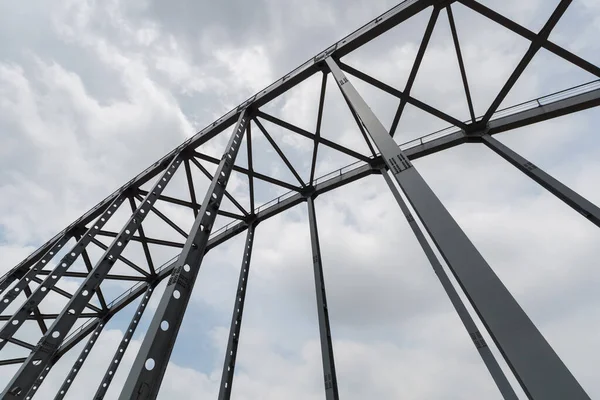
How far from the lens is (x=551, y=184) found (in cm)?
715

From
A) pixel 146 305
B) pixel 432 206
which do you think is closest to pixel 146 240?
pixel 146 305

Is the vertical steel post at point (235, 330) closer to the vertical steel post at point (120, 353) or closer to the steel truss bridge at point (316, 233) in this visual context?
→ the steel truss bridge at point (316, 233)

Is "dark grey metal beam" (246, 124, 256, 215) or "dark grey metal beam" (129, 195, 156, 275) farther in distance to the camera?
"dark grey metal beam" (129, 195, 156, 275)

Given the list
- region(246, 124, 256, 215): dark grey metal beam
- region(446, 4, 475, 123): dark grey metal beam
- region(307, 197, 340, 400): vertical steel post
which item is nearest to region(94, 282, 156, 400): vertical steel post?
region(246, 124, 256, 215): dark grey metal beam

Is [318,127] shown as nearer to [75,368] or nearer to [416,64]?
[416,64]

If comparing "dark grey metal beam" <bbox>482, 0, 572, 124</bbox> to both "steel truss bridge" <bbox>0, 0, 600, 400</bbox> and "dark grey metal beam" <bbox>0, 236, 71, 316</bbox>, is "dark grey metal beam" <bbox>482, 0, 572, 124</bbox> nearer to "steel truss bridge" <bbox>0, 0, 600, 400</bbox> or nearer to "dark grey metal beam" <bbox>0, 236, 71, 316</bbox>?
"steel truss bridge" <bbox>0, 0, 600, 400</bbox>

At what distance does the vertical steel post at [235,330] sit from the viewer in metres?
8.12

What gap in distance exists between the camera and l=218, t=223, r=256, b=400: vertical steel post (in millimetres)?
8117

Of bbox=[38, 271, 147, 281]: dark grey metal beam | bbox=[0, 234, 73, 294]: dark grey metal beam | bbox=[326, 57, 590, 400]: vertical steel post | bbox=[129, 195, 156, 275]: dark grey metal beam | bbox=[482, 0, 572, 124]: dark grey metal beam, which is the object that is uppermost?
bbox=[0, 234, 73, 294]: dark grey metal beam

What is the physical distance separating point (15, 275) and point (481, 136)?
24.8 metres

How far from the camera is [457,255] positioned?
3.67m

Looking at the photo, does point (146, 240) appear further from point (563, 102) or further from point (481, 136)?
point (563, 102)

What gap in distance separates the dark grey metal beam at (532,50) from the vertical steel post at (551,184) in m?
1.27

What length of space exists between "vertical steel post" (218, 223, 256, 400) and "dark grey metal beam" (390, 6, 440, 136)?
6677mm
